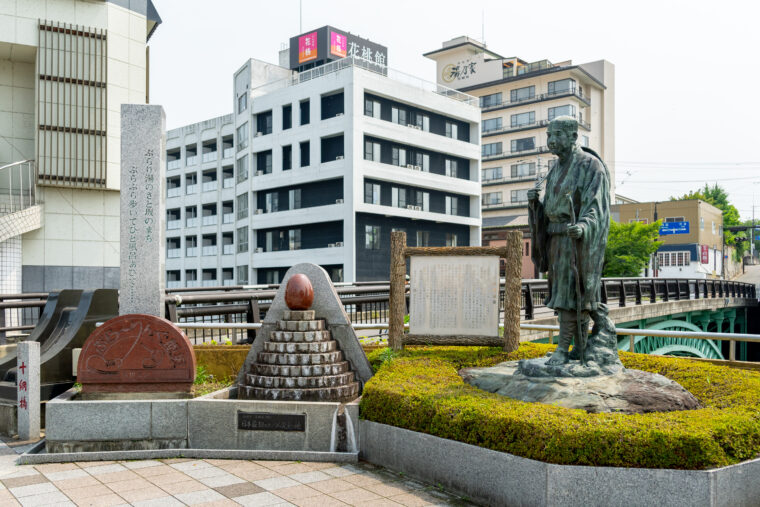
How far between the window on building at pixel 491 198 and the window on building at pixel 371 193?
2589 centimetres

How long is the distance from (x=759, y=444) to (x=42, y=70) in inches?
878

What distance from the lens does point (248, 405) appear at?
715 centimetres

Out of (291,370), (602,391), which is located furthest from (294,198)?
(602,391)

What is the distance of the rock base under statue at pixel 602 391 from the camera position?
20.1 ft

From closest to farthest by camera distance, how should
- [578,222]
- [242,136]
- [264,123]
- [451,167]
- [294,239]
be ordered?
[578,222] < [294,239] < [264,123] < [242,136] < [451,167]

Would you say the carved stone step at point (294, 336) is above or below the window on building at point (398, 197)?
below

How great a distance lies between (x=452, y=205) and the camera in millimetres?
46188

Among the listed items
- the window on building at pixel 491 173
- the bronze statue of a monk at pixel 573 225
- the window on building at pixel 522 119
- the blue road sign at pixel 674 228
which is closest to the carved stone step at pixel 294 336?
the bronze statue of a monk at pixel 573 225

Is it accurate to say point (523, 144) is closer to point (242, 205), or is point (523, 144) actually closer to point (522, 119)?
point (522, 119)

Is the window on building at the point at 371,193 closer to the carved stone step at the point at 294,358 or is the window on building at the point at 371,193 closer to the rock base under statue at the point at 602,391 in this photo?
the carved stone step at the point at 294,358

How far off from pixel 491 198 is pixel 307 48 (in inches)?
1024

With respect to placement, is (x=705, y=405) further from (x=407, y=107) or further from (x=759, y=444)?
(x=407, y=107)

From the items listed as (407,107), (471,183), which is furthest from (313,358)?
(471,183)

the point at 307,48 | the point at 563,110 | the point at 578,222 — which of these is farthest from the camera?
the point at 563,110
